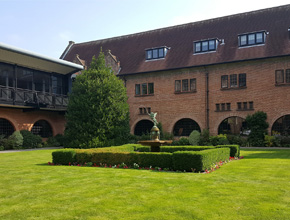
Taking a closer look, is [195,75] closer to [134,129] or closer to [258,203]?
[134,129]

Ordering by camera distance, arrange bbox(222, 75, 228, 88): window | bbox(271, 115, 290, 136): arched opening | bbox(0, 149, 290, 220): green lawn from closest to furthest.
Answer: bbox(0, 149, 290, 220): green lawn, bbox(271, 115, 290, 136): arched opening, bbox(222, 75, 228, 88): window

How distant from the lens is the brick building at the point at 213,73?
27.5 m

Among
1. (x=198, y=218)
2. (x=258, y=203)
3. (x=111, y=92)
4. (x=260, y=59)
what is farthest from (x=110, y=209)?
(x=260, y=59)

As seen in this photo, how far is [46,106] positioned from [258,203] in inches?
1054

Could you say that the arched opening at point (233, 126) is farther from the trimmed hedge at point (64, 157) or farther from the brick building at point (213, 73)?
the trimmed hedge at point (64, 157)

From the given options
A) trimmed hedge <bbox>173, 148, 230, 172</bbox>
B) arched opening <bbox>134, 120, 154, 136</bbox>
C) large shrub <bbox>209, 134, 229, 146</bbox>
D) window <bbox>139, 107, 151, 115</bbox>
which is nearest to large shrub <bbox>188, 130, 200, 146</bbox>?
large shrub <bbox>209, 134, 229, 146</bbox>

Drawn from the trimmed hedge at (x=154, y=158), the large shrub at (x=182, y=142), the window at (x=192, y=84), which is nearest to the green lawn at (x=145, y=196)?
the trimmed hedge at (x=154, y=158)

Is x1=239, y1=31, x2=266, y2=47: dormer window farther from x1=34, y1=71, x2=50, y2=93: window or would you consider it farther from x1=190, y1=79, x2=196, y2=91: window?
x1=34, y1=71, x2=50, y2=93: window

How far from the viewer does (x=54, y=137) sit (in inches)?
1324

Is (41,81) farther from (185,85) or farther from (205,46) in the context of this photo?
(205,46)

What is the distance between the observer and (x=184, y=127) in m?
31.5

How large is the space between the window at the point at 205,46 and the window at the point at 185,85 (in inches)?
134

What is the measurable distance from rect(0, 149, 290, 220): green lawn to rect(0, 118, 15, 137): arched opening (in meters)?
18.8

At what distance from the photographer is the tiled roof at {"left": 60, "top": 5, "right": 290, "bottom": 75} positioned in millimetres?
28844
